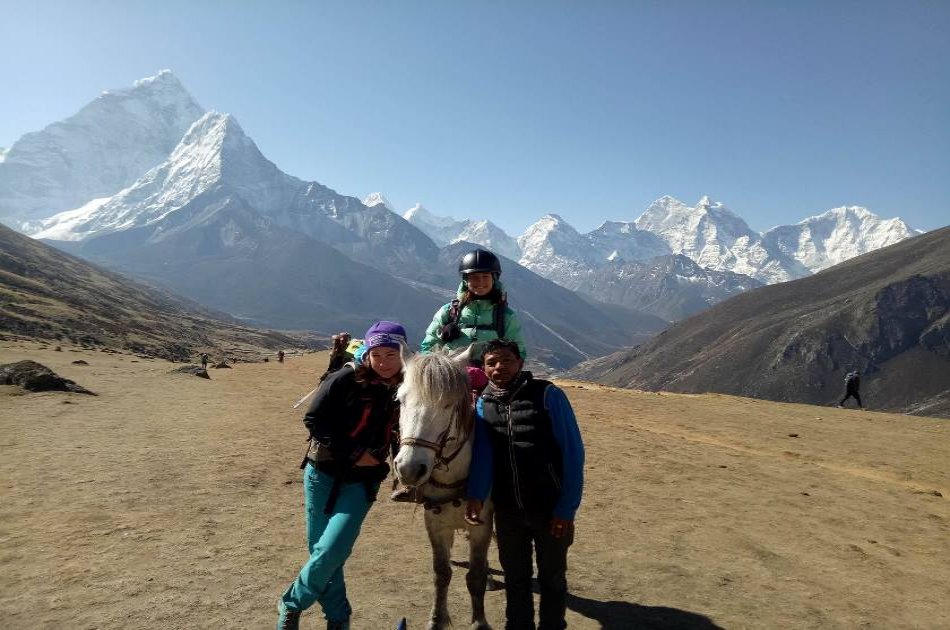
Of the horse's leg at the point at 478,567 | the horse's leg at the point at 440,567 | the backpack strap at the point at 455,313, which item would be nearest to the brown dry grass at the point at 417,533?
the horse's leg at the point at 440,567

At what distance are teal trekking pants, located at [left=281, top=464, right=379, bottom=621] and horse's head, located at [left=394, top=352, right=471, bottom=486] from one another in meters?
0.80

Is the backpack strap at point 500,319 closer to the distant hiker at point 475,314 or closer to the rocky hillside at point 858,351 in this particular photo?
the distant hiker at point 475,314

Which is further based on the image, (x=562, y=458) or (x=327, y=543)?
(x=562, y=458)

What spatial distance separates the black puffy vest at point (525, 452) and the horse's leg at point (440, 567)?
0.80 metres

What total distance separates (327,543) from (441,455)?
4.16ft

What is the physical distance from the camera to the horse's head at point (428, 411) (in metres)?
4.16

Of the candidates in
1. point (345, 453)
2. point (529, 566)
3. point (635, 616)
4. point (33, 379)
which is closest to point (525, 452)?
point (529, 566)

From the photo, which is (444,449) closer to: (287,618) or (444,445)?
(444,445)

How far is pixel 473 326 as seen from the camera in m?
6.18

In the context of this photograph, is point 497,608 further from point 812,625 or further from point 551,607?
point 812,625

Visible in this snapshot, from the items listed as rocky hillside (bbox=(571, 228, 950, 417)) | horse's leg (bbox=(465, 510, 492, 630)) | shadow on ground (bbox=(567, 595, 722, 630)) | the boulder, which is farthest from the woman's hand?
rocky hillside (bbox=(571, 228, 950, 417))

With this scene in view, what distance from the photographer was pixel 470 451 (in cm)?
497

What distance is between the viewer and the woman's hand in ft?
15.8

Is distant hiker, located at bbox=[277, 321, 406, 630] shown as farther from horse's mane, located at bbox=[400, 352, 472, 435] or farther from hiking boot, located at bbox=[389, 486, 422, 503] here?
horse's mane, located at bbox=[400, 352, 472, 435]
